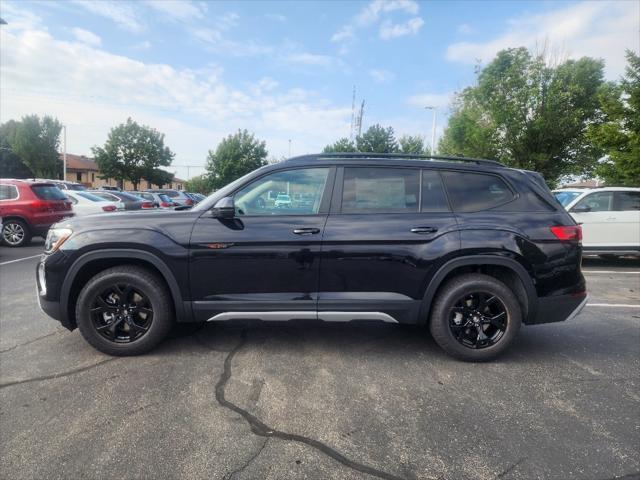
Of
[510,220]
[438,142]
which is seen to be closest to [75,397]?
[510,220]

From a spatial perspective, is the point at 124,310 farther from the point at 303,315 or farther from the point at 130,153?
the point at 130,153

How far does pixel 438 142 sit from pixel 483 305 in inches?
1405

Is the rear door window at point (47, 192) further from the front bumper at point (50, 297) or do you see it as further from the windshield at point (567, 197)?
the windshield at point (567, 197)

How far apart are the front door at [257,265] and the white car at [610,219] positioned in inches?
296

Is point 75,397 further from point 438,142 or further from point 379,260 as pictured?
point 438,142

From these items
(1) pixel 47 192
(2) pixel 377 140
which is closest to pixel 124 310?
(1) pixel 47 192

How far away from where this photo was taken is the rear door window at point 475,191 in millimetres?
3504

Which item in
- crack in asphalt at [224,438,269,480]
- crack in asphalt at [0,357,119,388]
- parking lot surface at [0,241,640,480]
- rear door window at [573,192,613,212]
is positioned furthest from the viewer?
rear door window at [573,192,613,212]

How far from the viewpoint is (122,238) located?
334 cm

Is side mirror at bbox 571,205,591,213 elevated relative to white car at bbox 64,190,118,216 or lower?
elevated

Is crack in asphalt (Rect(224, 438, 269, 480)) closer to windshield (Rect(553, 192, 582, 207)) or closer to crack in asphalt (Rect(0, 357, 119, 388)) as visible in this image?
crack in asphalt (Rect(0, 357, 119, 388))

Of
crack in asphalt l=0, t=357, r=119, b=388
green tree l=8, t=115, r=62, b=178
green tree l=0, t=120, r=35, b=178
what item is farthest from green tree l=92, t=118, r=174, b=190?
crack in asphalt l=0, t=357, r=119, b=388

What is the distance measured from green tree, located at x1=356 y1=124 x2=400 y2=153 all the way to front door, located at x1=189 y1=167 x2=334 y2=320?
29.4 metres

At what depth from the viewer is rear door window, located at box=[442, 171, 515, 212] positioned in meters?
3.50
